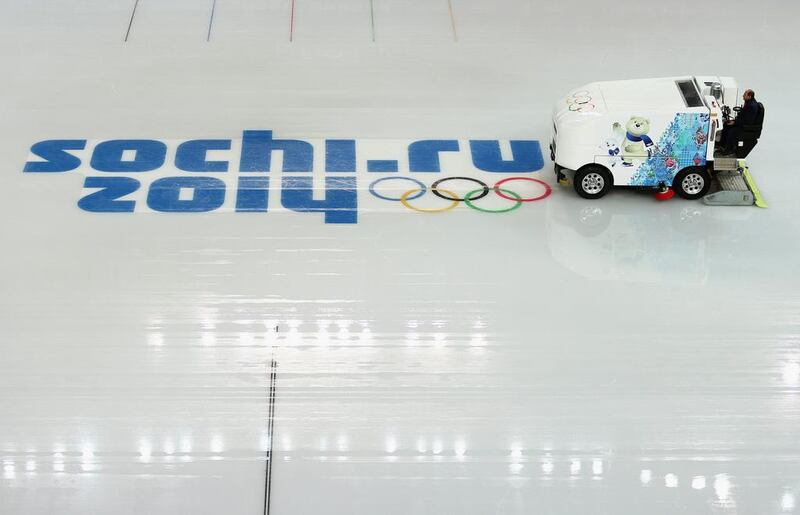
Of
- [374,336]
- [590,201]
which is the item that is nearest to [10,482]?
[374,336]

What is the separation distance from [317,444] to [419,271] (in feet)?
9.65

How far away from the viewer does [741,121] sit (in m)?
13.0

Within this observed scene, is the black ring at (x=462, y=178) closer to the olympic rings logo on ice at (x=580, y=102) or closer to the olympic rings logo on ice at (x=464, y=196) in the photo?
the olympic rings logo on ice at (x=464, y=196)

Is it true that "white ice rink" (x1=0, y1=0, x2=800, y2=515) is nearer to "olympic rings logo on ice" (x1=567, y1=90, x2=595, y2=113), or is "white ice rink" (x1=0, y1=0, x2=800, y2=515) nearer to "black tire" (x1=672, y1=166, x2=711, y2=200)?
"black tire" (x1=672, y1=166, x2=711, y2=200)

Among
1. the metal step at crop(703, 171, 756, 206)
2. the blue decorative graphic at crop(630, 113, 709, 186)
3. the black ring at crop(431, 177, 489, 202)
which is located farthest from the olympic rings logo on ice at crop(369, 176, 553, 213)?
the metal step at crop(703, 171, 756, 206)

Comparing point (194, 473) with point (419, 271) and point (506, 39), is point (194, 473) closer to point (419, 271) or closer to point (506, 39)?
point (419, 271)

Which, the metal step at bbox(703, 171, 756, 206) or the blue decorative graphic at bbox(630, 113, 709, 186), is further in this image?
the metal step at bbox(703, 171, 756, 206)

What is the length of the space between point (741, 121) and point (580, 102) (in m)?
1.90

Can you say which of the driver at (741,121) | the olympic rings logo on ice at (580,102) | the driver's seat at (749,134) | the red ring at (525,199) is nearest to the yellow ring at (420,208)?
the red ring at (525,199)

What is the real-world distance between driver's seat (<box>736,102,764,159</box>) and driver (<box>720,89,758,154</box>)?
0.03 metres

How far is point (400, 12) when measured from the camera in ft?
59.5

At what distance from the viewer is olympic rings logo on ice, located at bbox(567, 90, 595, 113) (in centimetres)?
1300

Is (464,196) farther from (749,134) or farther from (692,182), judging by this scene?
(749,134)

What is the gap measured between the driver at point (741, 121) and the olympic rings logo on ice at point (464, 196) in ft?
7.18
